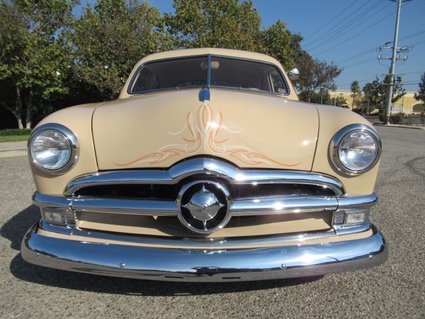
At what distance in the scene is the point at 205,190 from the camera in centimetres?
167

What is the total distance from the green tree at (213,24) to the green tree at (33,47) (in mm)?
4717

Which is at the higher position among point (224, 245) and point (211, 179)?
point (211, 179)

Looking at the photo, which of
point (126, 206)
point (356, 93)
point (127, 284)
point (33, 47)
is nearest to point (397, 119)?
point (33, 47)

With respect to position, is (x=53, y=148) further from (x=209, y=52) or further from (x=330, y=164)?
(x=209, y=52)

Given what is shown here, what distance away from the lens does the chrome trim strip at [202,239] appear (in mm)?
1682

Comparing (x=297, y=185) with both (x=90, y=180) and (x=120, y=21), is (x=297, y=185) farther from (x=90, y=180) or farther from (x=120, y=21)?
(x=120, y=21)

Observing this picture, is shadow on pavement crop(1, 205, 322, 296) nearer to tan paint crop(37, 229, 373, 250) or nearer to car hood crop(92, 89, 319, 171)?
tan paint crop(37, 229, 373, 250)

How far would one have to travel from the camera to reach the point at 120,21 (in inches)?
547

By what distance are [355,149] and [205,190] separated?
853 millimetres

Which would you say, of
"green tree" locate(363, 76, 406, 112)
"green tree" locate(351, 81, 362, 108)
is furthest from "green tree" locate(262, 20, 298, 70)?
"green tree" locate(351, 81, 362, 108)

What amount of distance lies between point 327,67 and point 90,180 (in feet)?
153

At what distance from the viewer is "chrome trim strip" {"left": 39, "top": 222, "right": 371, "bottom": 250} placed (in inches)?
66.2

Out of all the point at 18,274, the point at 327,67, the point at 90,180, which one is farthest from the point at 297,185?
the point at 327,67

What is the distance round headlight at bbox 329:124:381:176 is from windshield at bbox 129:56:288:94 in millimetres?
1223
